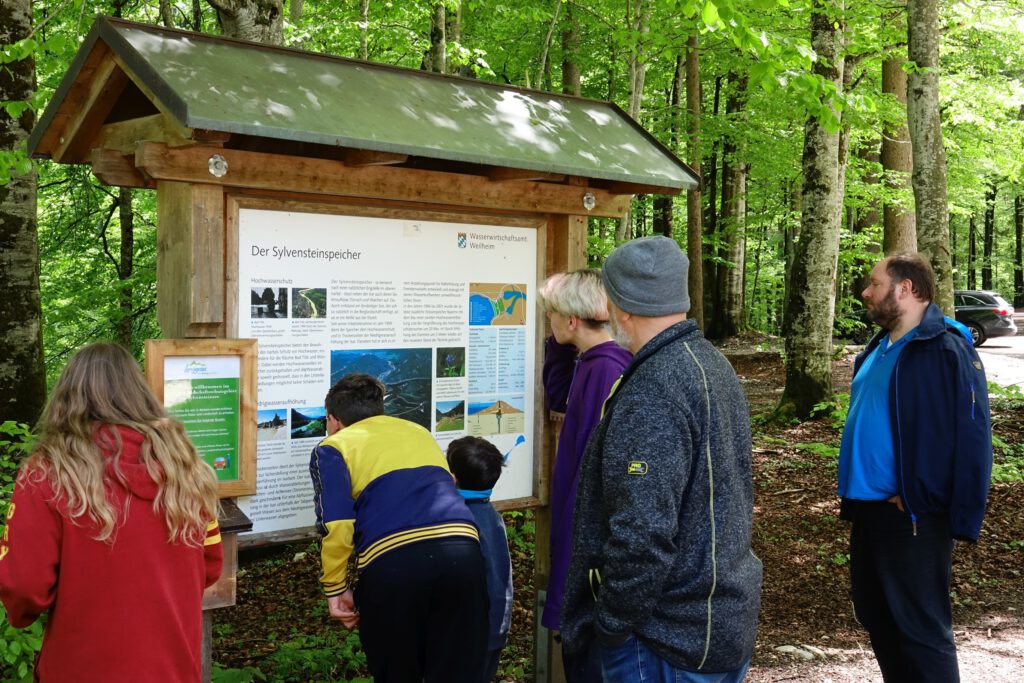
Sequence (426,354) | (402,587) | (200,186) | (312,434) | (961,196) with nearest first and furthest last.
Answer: (402,587) < (200,186) < (312,434) < (426,354) < (961,196)

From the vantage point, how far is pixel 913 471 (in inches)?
151

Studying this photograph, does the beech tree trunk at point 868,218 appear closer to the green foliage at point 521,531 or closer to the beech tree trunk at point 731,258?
the beech tree trunk at point 731,258

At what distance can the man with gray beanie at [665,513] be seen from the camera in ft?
7.70

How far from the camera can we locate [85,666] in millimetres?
2502

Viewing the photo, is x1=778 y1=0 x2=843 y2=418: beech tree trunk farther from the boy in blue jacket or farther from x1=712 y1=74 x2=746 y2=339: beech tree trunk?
x1=712 y1=74 x2=746 y2=339: beech tree trunk

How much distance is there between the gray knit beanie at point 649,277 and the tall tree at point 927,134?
652cm

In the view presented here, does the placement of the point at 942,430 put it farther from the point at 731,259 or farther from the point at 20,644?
the point at 731,259

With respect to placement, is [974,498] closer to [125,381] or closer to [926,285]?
[926,285]

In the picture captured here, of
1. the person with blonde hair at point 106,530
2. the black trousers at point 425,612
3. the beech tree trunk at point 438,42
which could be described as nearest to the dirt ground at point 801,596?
the black trousers at point 425,612

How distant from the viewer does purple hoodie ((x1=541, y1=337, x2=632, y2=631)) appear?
146 inches

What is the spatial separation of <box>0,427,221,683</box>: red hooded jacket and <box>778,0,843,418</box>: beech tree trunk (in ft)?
30.2

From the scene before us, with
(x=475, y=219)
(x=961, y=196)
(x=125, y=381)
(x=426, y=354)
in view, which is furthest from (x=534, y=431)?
(x=961, y=196)

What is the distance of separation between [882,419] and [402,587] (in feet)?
7.27

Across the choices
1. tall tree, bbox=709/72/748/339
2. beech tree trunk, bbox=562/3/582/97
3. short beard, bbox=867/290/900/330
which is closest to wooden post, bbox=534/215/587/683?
short beard, bbox=867/290/900/330
